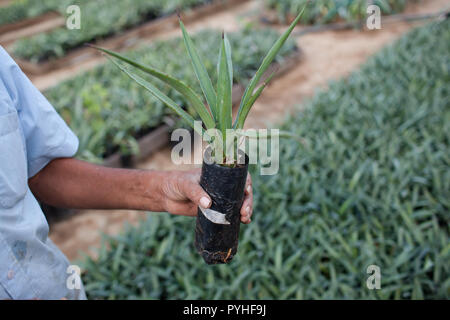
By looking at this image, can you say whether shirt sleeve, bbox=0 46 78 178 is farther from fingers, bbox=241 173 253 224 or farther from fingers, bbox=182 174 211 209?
fingers, bbox=241 173 253 224

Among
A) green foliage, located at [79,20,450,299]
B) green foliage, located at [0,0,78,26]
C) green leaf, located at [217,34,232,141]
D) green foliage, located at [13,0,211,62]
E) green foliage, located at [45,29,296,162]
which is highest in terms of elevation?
green foliage, located at [0,0,78,26]

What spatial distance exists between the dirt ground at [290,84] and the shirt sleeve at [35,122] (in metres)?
1.86

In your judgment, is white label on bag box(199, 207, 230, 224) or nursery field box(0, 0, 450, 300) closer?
white label on bag box(199, 207, 230, 224)

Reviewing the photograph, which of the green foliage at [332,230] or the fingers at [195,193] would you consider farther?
the green foliage at [332,230]

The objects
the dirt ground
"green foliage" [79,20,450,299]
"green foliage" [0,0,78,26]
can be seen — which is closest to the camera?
"green foliage" [79,20,450,299]

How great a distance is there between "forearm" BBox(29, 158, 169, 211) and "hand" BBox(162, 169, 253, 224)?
4 cm

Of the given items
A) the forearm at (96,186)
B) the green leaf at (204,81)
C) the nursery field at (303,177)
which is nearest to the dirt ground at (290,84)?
the nursery field at (303,177)

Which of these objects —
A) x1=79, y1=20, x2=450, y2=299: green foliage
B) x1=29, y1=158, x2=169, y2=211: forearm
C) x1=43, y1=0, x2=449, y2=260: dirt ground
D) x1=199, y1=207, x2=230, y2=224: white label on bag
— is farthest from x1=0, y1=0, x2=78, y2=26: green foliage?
x1=199, y1=207, x2=230, y2=224: white label on bag

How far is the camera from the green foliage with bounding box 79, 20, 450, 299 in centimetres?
199

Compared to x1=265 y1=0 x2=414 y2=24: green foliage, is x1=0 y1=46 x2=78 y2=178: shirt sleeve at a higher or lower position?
lower

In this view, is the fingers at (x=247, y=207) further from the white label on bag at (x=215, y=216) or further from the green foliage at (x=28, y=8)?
the green foliage at (x=28, y=8)

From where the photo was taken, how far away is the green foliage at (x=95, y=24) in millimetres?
6414
